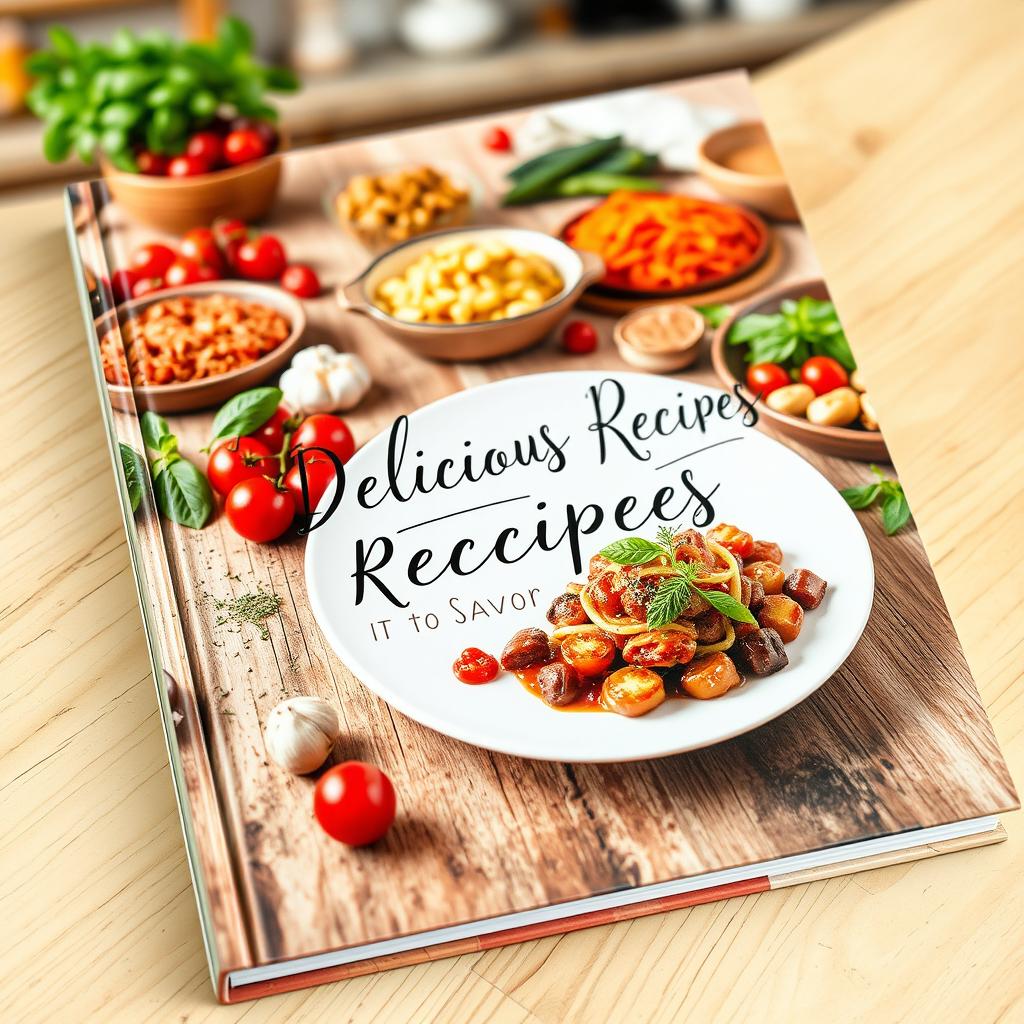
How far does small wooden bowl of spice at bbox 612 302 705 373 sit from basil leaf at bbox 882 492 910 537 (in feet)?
0.85

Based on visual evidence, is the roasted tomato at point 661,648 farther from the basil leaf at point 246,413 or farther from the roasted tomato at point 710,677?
the basil leaf at point 246,413

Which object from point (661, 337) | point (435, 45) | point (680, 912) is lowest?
point (435, 45)

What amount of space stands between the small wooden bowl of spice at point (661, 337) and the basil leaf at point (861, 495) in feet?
0.76

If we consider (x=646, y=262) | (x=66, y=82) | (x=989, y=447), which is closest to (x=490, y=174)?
(x=646, y=262)

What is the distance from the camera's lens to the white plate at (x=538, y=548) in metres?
0.77

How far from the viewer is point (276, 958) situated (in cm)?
66

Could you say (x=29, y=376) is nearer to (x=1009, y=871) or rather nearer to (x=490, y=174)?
(x=490, y=174)

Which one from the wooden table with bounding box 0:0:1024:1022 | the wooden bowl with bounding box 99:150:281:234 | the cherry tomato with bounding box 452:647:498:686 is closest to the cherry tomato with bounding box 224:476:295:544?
the wooden table with bounding box 0:0:1024:1022

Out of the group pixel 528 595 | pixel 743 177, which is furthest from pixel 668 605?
pixel 743 177

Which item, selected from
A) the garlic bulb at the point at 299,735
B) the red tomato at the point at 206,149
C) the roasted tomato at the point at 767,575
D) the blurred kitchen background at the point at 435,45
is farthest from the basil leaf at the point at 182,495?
the blurred kitchen background at the point at 435,45

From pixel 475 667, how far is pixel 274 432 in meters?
0.35

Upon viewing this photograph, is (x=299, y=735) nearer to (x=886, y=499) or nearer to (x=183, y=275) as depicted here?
(x=886, y=499)

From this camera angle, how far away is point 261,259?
1.26m

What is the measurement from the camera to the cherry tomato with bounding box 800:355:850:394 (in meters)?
1.03
